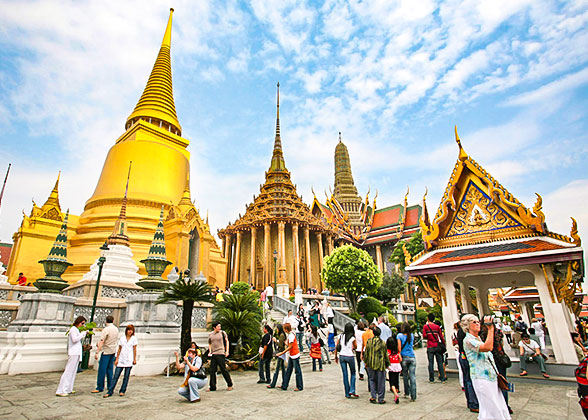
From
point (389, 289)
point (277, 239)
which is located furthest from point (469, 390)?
point (277, 239)

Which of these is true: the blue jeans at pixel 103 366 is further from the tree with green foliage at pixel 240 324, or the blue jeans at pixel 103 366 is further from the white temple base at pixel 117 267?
the white temple base at pixel 117 267

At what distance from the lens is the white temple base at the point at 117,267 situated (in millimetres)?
13453

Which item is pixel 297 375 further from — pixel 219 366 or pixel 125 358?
pixel 125 358

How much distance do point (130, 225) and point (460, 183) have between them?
17.1 metres

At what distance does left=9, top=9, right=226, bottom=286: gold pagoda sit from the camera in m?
18.1

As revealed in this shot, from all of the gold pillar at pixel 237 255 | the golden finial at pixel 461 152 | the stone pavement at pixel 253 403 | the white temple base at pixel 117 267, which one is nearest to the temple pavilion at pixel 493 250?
the golden finial at pixel 461 152

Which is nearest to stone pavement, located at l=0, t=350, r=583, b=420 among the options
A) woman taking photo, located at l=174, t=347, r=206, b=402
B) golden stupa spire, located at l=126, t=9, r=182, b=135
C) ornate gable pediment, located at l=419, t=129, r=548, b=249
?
woman taking photo, located at l=174, t=347, r=206, b=402

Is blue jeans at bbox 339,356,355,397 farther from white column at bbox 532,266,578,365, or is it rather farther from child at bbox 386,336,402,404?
white column at bbox 532,266,578,365

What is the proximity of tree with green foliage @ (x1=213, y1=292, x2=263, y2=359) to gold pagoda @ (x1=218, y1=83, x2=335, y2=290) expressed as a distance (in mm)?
19839

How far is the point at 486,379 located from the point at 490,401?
0.20 meters

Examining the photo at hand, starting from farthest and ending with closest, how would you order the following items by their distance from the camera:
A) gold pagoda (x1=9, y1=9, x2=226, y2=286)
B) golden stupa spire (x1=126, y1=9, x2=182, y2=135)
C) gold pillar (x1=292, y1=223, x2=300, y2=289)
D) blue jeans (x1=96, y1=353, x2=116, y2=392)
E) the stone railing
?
gold pillar (x1=292, y1=223, x2=300, y2=289)
golden stupa spire (x1=126, y1=9, x2=182, y2=135)
the stone railing
gold pagoda (x1=9, y1=9, x2=226, y2=286)
blue jeans (x1=96, y1=353, x2=116, y2=392)

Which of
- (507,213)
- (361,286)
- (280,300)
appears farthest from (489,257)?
(361,286)

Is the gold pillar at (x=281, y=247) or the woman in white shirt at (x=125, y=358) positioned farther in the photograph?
the gold pillar at (x=281, y=247)

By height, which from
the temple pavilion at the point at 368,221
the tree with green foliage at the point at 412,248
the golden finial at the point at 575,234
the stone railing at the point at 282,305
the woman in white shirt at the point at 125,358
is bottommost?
the woman in white shirt at the point at 125,358
